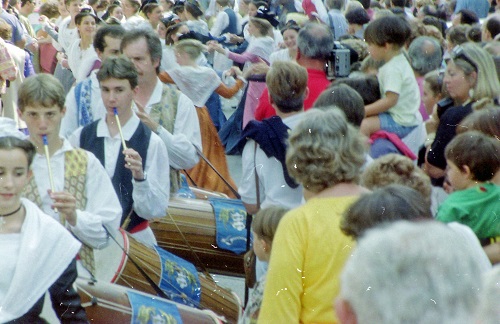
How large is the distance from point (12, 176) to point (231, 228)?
218 cm

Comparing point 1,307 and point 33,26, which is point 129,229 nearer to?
point 1,307

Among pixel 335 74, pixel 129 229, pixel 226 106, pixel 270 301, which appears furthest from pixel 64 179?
pixel 226 106

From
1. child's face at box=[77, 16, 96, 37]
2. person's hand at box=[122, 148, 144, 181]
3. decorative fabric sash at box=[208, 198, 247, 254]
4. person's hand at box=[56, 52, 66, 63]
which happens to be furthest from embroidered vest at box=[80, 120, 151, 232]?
person's hand at box=[56, 52, 66, 63]

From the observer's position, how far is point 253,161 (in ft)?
14.2

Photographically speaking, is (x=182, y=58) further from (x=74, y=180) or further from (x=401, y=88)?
(x=74, y=180)

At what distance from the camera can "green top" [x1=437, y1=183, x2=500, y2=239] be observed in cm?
341

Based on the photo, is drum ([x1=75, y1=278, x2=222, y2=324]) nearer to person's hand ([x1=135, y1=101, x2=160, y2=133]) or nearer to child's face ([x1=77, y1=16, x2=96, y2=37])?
person's hand ([x1=135, y1=101, x2=160, y2=133])

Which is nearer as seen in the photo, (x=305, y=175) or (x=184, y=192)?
(x=305, y=175)

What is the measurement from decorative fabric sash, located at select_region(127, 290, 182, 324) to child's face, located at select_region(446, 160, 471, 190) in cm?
125

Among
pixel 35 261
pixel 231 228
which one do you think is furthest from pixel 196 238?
pixel 35 261

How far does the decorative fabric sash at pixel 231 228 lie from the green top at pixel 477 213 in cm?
196

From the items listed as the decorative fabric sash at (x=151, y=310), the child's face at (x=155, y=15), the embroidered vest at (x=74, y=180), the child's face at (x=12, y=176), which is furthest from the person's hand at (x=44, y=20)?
the child's face at (x=12, y=176)

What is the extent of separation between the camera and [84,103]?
5160mm

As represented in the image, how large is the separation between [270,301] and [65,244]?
75cm
